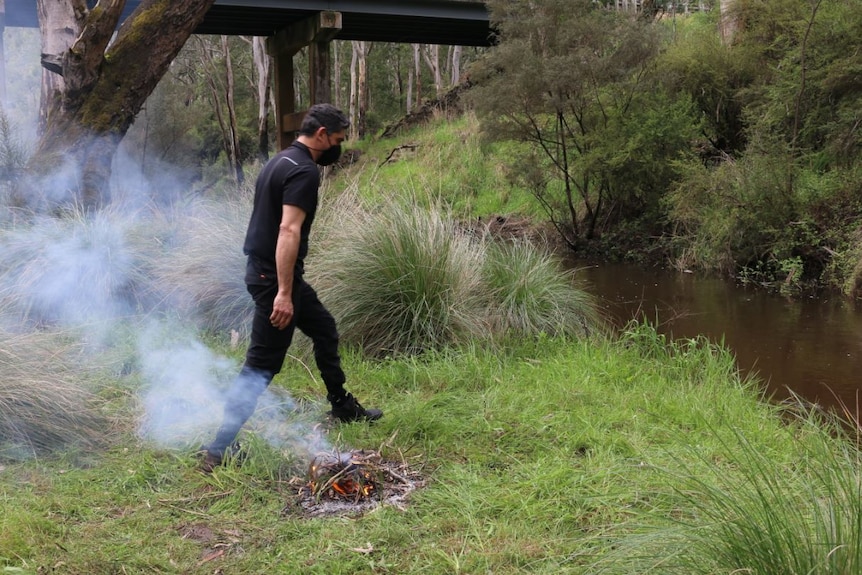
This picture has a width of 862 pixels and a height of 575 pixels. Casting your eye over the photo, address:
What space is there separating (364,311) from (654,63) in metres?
10.6

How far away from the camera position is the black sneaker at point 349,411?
475cm

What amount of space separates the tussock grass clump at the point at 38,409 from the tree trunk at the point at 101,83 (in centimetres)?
420

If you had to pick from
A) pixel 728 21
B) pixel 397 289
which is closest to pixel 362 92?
pixel 728 21

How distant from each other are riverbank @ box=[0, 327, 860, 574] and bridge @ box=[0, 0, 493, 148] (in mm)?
8673

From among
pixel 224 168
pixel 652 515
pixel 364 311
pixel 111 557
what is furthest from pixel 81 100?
→ pixel 224 168

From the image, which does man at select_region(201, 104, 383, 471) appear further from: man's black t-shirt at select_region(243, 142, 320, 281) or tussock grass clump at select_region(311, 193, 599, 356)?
tussock grass clump at select_region(311, 193, 599, 356)

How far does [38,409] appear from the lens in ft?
14.3

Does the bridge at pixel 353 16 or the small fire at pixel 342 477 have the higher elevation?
the bridge at pixel 353 16

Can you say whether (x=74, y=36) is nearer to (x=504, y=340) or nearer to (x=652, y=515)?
(x=504, y=340)

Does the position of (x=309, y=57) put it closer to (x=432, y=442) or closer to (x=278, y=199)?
(x=278, y=199)

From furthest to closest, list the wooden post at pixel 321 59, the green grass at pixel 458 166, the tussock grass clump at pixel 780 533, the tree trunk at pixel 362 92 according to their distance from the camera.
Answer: the tree trunk at pixel 362 92
the green grass at pixel 458 166
the wooden post at pixel 321 59
the tussock grass clump at pixel 780 533

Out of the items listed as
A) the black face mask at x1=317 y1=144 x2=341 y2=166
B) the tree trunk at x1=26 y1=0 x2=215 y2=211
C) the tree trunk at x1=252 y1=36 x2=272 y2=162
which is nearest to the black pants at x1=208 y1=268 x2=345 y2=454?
the black face mask at x1=317 y1=144 x2=341 y2=166

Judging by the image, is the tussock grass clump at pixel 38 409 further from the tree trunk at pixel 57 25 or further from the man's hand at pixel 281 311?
the tree trunk at pixel 57 25

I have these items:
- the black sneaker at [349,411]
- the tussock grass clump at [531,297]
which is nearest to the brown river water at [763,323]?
the tussock grass clump at [531,297]
